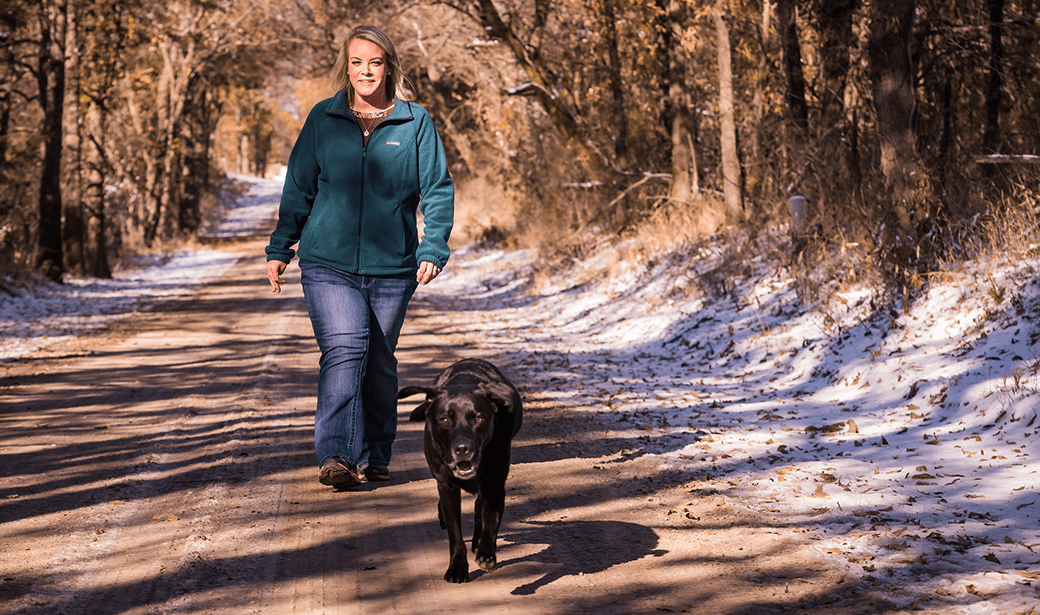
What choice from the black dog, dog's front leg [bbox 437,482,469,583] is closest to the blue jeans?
the black dog

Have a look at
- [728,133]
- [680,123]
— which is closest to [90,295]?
[680,123]

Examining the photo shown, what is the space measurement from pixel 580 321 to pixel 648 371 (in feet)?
13.0

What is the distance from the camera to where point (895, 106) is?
385 inches

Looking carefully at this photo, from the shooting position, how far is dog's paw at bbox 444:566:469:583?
393 centimetres

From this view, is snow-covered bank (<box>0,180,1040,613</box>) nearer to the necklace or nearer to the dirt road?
the dirt road

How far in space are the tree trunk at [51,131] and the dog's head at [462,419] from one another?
17510 mm

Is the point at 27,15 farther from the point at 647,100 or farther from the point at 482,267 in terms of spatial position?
the point at 647,100

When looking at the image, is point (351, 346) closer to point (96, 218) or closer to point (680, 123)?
point (680, 123)

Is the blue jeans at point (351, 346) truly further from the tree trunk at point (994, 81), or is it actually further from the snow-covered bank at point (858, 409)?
the tree trunk at point (994, 81)

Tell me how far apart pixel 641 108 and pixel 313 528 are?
1609cm

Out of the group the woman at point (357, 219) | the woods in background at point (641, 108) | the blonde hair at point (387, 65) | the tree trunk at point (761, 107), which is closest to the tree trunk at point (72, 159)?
the woods in background at point (641, 108)

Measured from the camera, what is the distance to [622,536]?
4.58 meters

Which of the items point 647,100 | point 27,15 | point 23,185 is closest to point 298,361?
point 647,100

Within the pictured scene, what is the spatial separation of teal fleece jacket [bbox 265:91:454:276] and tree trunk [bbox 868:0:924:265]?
604 cm
